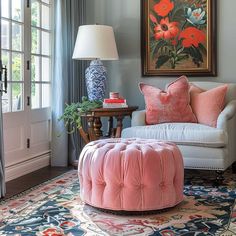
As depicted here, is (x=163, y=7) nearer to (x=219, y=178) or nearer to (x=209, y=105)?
(x=209, y=105)

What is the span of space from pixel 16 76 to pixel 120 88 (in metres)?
1.37

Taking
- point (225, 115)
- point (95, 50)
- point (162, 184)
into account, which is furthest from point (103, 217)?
point (95, 50)

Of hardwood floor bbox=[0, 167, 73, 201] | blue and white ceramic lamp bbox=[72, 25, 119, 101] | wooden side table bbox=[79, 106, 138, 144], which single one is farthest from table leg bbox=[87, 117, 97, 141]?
hardwood floor bbox=[0, 167, 73, 201]

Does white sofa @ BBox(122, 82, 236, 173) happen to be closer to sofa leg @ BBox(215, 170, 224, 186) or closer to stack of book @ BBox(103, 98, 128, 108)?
sofa leg @ BBox(215, 170, 224, 186)

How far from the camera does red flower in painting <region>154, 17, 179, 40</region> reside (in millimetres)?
4643

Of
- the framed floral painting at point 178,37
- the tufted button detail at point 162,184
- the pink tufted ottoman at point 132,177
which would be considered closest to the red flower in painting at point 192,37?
the framed floral painting at point 178,37

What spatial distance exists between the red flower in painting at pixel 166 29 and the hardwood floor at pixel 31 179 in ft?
5.90

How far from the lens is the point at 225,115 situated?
3.61 metres

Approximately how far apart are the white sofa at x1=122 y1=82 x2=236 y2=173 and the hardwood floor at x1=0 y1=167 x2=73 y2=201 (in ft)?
2.82

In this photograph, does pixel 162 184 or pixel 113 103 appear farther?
pixel 113 103

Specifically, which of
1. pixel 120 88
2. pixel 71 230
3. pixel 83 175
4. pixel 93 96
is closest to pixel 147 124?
pixel 93 96

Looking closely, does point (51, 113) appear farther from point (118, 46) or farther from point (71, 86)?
point (118, 46)

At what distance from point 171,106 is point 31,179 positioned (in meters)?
1.48

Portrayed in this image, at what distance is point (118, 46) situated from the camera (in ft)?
16.0
